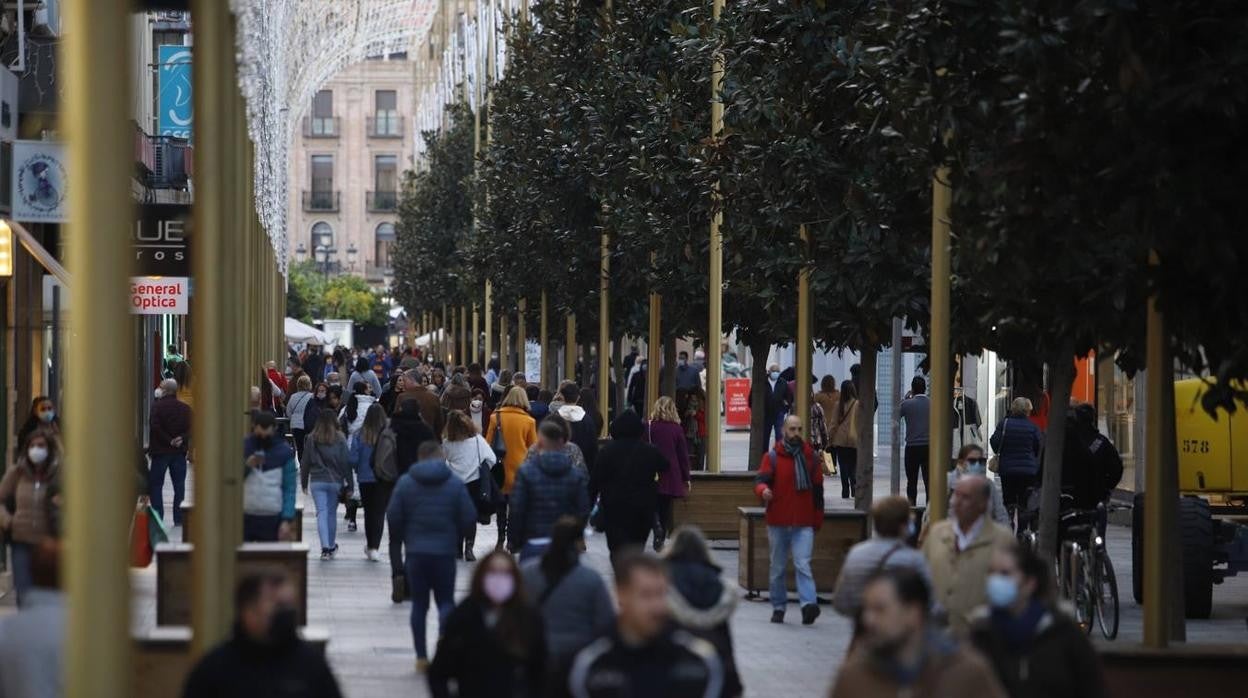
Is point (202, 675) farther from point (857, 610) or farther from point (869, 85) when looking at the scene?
point (869, 85)

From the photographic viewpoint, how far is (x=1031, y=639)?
8.51m

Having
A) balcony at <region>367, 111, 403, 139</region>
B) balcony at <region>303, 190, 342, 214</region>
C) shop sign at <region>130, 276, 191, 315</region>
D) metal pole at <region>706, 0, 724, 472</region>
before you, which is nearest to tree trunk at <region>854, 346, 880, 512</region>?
metal pole at <region>706, 0, 724, 472</region>

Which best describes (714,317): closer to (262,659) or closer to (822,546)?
(822,546)

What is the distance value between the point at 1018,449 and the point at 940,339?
18.7ft

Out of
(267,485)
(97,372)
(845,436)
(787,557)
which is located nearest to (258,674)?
(97,372)

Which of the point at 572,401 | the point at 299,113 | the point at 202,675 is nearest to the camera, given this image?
the point at 202,675

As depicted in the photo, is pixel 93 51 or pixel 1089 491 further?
pixel 1089 491

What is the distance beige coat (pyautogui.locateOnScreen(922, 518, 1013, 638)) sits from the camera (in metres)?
10.9

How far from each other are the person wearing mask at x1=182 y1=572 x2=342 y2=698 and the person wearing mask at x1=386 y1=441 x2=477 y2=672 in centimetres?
674

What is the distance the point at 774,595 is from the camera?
17969 mm

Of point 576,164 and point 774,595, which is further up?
point 576,164

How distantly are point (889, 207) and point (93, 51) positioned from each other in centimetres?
1176

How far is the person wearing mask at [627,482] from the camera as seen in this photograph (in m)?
17.2

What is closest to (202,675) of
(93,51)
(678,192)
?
(93,51)
